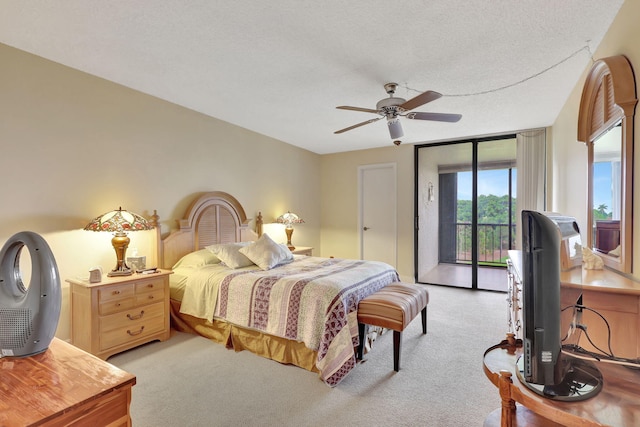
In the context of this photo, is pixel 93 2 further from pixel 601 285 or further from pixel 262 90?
pixel 601 285

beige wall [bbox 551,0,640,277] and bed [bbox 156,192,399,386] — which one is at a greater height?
beige wall [bbox 551,0,640,277]

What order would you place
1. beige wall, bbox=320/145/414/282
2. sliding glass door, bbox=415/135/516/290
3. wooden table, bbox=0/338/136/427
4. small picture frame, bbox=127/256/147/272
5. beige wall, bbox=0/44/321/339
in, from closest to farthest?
wooden table, bbox=0/338/136/427, beige wall, bbox=0/44/321/339, small picture frame, bbox=127/256/147/272, sliding glass door, bbox=415/135/516/290, beige wall, bbox=320/145/414/282

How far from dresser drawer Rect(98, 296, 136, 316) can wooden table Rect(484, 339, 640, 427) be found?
2899mm

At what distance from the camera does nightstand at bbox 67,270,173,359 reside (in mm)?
2631

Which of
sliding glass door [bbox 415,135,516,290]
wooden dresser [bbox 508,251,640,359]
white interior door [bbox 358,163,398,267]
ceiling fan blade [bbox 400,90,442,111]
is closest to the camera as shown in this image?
wooden dresser [bbox 508,251,640,359]

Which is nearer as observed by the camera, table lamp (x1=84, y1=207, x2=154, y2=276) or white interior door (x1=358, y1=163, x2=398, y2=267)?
table lamp (x1=84, y1=207, x2=154, y2=276)

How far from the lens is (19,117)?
258cm

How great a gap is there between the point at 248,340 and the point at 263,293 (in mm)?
489

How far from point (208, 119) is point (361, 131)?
2.21 meters

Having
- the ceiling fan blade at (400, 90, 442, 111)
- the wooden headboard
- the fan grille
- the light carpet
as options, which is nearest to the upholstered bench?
the light carpet

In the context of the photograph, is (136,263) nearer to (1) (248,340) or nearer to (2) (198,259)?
(2) (198,259)

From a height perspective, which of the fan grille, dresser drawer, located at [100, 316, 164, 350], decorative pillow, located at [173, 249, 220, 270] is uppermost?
the fan grille

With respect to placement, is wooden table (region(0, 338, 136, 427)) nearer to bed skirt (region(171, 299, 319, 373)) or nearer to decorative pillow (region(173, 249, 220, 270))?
bed skirt (region(171, 299, 319, 373))

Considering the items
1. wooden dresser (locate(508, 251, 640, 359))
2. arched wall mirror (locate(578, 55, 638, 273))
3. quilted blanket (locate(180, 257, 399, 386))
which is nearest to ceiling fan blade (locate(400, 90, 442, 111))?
arched wall mirror (locate(578, 55, 638, 273))
